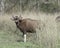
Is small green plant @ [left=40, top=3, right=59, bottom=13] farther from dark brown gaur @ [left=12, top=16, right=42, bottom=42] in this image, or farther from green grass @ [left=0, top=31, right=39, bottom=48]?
green grass @ [left=0, top=31, right=39, bottom=48]

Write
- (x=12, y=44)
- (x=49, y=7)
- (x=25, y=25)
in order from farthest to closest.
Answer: (x=49, y=7) → (x=25, y=25) → (x=12, y=44)

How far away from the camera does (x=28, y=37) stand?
1382cm

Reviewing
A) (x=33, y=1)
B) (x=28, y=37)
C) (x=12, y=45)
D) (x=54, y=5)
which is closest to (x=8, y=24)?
(x=28, y=37)

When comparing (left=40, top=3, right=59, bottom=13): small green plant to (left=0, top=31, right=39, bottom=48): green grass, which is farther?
(left=40, top=3, right=59, bottom=13): small green plant

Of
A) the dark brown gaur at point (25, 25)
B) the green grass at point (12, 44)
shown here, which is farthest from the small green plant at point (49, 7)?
the green grass at point (12, 44)

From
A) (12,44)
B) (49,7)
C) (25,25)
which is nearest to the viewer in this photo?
(12,44)

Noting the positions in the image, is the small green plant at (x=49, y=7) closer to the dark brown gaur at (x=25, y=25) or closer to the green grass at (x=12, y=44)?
the dark brown gaur at (x=25, y=25)

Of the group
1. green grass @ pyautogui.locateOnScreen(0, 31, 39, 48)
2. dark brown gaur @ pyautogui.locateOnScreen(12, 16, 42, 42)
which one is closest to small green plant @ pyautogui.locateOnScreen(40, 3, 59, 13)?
dark brown gaur @ pyautogui.locateOnScreen(12, 16, 42, 42)

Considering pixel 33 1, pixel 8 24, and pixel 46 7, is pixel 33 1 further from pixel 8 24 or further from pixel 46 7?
pixel 8 24

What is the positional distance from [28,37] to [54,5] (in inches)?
678

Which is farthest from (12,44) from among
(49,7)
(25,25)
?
(49,7)

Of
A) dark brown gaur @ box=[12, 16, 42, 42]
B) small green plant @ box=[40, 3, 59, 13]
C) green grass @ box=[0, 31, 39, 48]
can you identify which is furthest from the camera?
small green plant @ box=[40, 3, 59, 13]

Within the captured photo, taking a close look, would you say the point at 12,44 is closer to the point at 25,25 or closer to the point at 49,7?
the point at 25,25

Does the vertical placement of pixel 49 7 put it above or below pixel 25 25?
above
